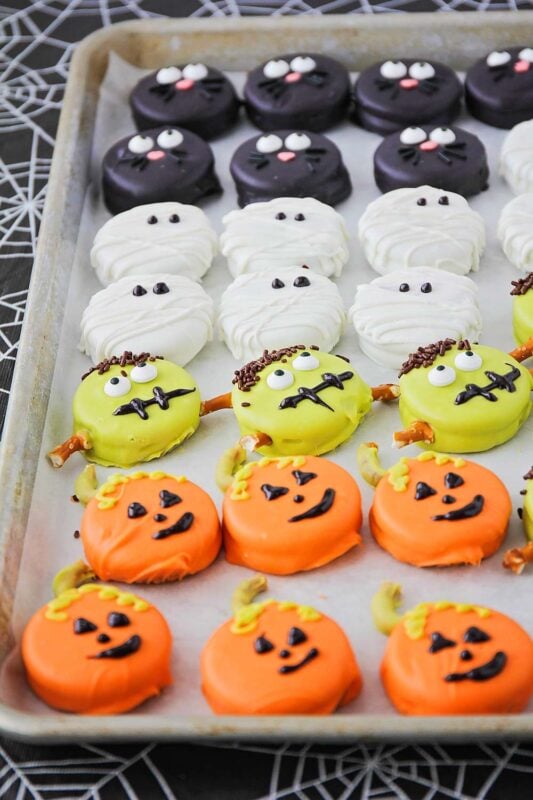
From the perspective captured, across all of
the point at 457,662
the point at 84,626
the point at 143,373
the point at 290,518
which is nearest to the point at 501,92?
the point at 143,373

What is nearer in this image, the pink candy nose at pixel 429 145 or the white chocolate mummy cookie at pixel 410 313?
the white chocolate mummy cookie at pixel 410 313

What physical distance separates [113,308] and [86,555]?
33.1 inches

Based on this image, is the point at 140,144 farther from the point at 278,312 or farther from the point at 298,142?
the point at 278,312

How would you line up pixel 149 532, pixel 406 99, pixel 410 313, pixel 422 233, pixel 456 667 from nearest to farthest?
pixel 456 667 < pixel 149 532 < pixel 410 313 < pixel 422 233 < pixel 406 99

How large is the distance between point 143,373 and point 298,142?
3.59 feet

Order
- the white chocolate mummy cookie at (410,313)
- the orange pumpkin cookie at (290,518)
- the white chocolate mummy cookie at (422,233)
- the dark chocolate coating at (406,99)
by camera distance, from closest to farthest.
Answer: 1. the orange pumpkin cookie at (290,518)
2. the white chocolate mummy cookie at (410,313)
3. the white chocolate mummy cookie at (422,233)
4. the dark chocolate coating at (406,99)

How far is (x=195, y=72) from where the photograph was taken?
13.1 ft

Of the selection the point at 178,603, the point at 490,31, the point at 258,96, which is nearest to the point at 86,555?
the point at 178,603

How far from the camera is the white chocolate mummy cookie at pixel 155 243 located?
3391 millimetres

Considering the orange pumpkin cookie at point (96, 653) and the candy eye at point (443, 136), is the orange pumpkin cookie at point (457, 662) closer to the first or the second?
the orange pumpkin cookie at point (96, 653)

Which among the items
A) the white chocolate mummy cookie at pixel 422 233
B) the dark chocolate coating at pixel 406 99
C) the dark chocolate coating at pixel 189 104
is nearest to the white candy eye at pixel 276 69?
the dark chocolate coating at pixel 189 104

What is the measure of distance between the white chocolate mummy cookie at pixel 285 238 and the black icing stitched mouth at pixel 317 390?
1.70 ft

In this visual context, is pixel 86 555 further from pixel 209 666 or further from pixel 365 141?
pixel 365 141

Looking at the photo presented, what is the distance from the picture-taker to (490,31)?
4105mm
